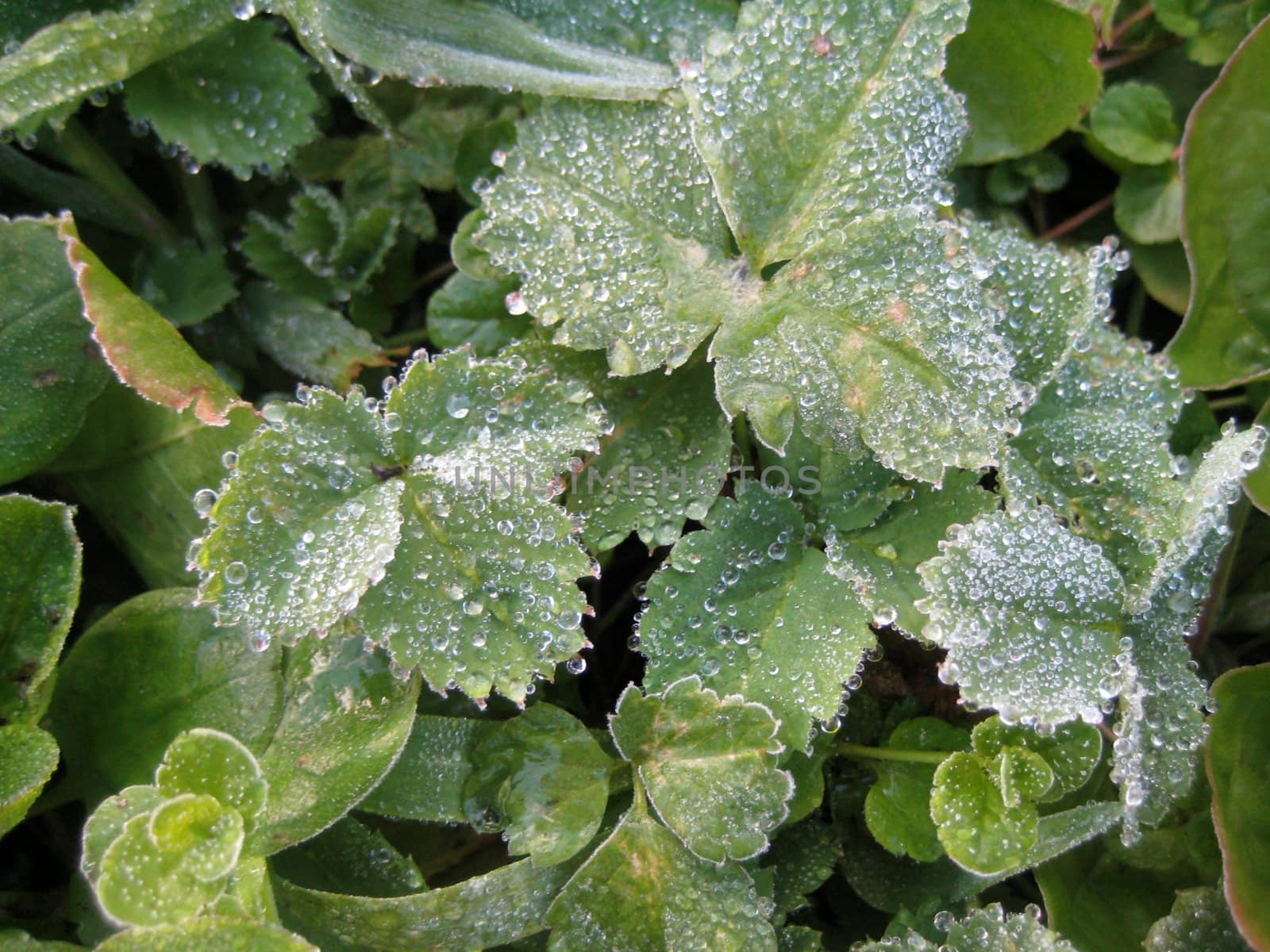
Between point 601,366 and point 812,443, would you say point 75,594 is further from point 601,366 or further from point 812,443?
Result: point 812,443

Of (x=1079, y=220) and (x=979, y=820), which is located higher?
(x=1079, y=220)

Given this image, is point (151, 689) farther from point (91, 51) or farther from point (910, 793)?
point (910, 793)

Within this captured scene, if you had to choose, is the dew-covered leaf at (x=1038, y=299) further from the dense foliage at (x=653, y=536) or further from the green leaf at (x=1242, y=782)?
the green leaf at (x=1242, y=782)

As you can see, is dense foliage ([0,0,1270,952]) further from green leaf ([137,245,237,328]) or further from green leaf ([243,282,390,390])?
green leaf ([137,245,237,328])

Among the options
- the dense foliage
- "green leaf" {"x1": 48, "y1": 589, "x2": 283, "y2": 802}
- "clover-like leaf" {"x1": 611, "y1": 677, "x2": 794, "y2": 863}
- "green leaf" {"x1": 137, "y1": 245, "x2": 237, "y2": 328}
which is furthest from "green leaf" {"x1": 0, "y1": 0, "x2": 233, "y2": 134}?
"clover-like leaf" {"x1": 611, "y1": 677, "x2": 794, "y2": 863}

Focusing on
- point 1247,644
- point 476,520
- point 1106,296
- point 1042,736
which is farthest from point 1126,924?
point 476,520

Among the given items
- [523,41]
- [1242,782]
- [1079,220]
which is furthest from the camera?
[1079,220]

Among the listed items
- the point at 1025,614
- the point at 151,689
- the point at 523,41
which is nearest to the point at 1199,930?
the point at 1025,614
